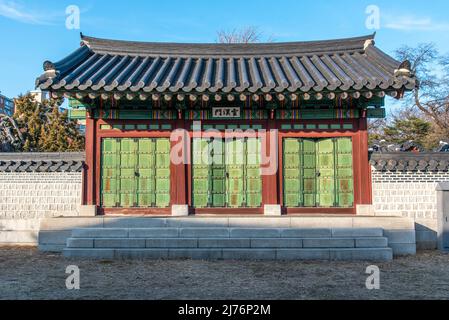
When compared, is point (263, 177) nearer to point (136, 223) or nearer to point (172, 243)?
point (172, 243)

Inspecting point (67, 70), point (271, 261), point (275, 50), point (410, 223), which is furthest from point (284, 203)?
point (67, 70)

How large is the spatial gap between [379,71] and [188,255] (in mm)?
6460

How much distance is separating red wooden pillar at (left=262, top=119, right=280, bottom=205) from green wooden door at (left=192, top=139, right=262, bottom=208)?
162 millimetres

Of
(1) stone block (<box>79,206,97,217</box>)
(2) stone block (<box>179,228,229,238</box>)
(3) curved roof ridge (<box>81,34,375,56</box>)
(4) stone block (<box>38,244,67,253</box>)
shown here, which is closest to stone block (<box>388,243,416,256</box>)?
(2) stone block (<box>179,228,229,238</box>)

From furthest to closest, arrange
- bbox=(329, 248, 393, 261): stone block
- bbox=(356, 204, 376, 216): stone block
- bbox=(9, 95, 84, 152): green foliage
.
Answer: bbox=(9, 95, 84, 152): green foliage
bbox=(356, 204, 376, 216): stone block
bbox=(329, 248, 393, 261): stone block

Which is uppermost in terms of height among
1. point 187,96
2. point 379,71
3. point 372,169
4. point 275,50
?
point 275,50

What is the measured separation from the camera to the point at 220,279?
6.50 m

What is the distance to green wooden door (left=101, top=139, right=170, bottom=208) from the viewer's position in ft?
32.2

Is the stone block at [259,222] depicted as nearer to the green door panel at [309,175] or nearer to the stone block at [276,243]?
the stone block at [276,243]

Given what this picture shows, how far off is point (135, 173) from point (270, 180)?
3.57 m

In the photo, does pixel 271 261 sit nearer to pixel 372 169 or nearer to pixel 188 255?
pixel 188 255

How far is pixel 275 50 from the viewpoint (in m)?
11.5

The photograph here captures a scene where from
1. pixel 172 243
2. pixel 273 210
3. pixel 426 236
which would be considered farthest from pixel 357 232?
pixel 172 243

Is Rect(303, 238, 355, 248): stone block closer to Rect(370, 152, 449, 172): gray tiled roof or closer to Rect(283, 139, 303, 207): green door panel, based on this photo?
Rect(283, 139, 303, 207): green door panel
